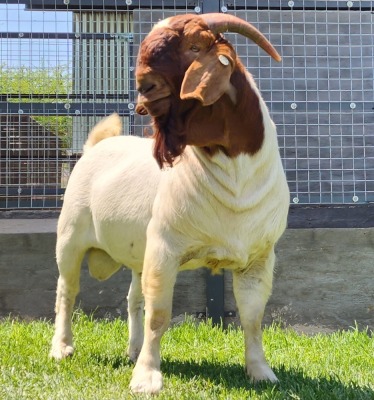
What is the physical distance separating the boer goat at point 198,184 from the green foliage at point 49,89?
8.17ft

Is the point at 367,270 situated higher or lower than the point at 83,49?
lower

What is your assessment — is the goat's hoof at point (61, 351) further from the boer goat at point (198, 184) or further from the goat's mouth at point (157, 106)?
the goat's mouth at point (157, 106)

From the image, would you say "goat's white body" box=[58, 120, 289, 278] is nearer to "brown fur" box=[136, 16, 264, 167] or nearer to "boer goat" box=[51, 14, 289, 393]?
"boer goat" box=[51, 14, 289, 393]

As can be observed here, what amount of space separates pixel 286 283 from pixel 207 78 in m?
3.46

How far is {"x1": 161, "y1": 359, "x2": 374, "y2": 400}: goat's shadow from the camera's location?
13.9ft

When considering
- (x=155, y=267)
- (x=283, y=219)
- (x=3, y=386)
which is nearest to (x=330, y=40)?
(x=283, y=219)

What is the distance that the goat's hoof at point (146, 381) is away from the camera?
4.25 meters

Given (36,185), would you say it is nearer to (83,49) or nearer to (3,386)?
(83,49)

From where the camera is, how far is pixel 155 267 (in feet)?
14.5

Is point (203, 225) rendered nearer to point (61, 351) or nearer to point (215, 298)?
point (61, 351)

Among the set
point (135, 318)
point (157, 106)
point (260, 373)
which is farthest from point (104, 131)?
point (260, 373)

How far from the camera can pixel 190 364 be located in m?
5.24

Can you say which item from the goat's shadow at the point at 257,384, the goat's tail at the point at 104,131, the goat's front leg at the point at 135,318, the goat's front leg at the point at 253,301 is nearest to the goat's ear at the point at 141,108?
the goat's front leg at the point at 253,301

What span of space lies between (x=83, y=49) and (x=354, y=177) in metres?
2.98
